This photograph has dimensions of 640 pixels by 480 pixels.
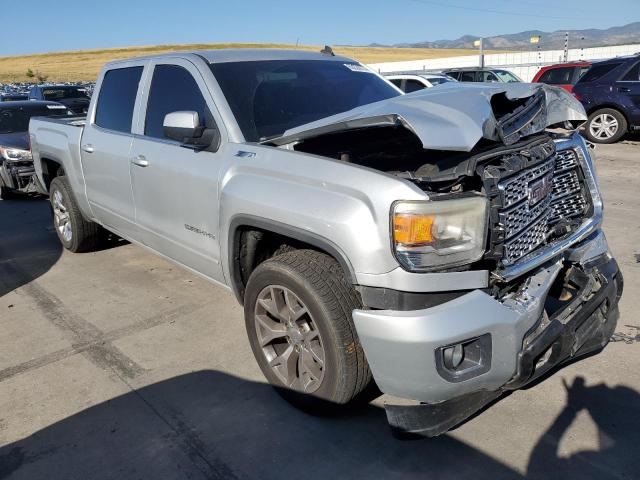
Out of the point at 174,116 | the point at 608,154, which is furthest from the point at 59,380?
the point at 608,154

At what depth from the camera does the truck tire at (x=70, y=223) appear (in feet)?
18.8

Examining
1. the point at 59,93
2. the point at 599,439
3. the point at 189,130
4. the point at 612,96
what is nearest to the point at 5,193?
the point at 59,93

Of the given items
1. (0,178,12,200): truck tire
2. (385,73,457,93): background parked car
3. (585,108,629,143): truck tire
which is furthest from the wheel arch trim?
(385,73,457,93): background parked car

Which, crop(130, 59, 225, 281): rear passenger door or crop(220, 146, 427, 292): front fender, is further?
crop(130, 59, 225, 281): rear passenger door

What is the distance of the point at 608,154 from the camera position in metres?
10.6

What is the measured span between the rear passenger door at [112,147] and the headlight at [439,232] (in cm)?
267

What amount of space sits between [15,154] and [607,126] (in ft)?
36.2

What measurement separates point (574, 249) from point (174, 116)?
238 centimetres

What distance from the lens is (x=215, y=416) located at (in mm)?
3057

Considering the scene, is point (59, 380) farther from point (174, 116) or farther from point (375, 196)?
point (375, 196)

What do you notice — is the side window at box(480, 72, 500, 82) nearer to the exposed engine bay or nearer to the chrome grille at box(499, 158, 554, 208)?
the exposed engine bay

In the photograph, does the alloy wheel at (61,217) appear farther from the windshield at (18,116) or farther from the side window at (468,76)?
the side window at (468,76)

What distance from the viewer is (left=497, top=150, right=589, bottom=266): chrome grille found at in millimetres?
2529

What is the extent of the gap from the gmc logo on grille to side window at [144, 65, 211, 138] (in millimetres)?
1946
